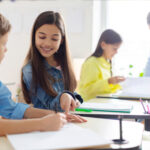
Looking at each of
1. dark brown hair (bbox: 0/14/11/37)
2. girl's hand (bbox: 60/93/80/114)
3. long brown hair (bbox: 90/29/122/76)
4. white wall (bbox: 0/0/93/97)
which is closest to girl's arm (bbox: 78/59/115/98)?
long brown hair (bbox: 90/29/122/76)

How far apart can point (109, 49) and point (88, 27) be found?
124cm

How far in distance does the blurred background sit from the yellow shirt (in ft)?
3.51

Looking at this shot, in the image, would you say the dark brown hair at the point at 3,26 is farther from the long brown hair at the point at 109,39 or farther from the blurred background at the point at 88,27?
the blurred background at the point at 88,27

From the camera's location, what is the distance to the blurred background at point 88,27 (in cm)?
389

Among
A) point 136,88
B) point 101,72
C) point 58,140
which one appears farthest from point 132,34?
point 58,140

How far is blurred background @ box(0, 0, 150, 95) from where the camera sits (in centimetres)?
389

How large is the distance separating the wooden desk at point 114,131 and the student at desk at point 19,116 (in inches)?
1.9

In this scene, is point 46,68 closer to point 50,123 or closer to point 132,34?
point 50,123

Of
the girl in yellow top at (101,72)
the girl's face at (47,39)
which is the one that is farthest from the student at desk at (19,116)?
the girl in yellow top at (101,72)

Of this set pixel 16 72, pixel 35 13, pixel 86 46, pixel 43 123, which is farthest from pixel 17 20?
pixel 43 123

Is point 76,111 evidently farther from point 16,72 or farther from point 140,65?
point 16,72

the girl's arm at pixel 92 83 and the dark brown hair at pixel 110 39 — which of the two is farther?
the dark brown hair at pixel 110 39

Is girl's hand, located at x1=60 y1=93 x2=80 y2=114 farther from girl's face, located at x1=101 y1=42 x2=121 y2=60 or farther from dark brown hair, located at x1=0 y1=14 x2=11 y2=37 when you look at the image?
girl's face, located at x1=101 y1=42 x2=121 y2=60

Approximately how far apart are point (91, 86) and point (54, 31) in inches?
34.5
